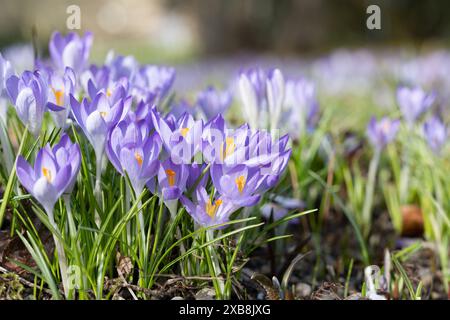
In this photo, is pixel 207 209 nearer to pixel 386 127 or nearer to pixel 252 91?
pixel 252 91

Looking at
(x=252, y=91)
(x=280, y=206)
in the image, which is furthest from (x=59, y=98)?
(x=280, y=206)

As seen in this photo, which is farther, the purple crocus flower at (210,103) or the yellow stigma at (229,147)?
the purple crocus flower at (210,103)

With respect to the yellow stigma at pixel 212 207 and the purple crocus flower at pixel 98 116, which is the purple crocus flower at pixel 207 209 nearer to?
the yellow stigma at pixel 212 207

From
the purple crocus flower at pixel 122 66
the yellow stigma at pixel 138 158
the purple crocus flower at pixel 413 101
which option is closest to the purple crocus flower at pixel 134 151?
the yellow stigma at pixel 138 158

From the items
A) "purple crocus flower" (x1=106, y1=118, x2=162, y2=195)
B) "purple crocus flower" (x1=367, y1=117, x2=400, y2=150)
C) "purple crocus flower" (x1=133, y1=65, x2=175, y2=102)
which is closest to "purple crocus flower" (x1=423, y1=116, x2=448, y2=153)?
"purple crocus flower" (x1=367, y1=117, x2=400, y2=150)

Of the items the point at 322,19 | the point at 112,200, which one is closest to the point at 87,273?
the point at 112,200

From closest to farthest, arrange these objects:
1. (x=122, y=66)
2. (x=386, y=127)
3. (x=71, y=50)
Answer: (x=71, y=50), (x=122, y=66), (x=386, y=127)

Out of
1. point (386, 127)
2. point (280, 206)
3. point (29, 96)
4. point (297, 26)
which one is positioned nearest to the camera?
point (29, 96)
